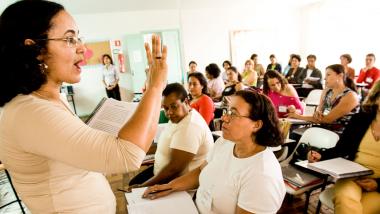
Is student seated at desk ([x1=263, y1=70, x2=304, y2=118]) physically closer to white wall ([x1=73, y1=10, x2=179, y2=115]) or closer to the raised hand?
the raised hand

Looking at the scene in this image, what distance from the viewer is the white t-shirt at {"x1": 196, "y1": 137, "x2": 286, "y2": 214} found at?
1133 mm

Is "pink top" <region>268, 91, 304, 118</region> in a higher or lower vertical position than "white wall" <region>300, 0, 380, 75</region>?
lower

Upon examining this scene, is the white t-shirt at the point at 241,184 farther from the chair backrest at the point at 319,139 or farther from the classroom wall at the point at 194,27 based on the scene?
the classroom wall at the point at 194,27

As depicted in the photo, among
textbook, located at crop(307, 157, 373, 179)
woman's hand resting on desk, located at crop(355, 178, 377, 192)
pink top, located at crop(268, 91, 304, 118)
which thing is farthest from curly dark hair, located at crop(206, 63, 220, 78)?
woman's hand resting on desk, located at crop(355, 178, 377, 192)

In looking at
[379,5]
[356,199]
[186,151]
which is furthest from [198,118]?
[379,5]

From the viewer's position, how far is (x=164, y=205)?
4.65 ft

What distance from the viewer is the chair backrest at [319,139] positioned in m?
2.16

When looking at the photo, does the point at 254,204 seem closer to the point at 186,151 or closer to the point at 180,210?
the point at 180,210

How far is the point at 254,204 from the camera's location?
112 cm

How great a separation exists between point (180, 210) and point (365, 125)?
5.07ft

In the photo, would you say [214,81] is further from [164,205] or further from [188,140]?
[164,205]

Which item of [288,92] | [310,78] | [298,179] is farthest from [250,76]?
[298,179]

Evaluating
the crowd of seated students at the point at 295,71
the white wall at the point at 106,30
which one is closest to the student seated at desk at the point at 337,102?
the crowd of seated students at the point at 295,71

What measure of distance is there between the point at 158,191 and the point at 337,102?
2.47m
